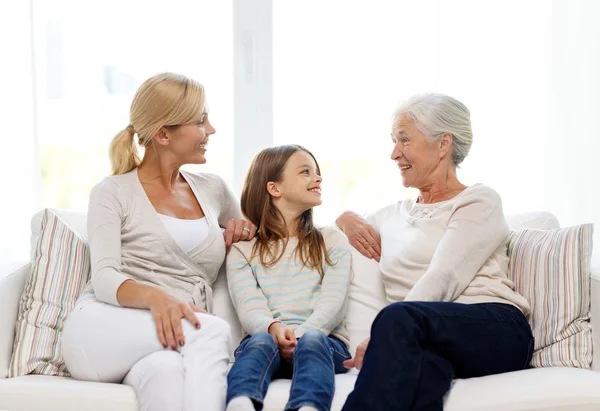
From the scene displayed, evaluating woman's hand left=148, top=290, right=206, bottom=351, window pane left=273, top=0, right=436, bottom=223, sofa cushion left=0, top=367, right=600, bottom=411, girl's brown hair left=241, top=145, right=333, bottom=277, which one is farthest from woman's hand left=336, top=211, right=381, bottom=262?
window pane left=273, top=0, right=436, bottom=223

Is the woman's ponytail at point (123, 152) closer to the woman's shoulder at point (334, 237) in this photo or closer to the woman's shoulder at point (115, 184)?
the woman's shoulder at point (115, 184)

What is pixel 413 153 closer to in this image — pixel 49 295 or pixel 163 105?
pixel 163 105

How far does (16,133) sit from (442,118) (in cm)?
160

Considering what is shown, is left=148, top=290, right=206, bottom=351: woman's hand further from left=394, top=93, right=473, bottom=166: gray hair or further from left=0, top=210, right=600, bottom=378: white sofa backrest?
left=394, top=93, right=473, bottom=166: gray hair

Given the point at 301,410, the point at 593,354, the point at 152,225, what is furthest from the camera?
the point at 152,225

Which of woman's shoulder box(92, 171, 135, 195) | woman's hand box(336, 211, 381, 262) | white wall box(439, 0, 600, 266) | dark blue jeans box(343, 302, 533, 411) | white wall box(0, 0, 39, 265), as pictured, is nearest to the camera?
dark blue jeans box(343, 302, 533, 411)

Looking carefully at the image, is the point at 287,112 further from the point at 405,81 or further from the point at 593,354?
the point at 593,354

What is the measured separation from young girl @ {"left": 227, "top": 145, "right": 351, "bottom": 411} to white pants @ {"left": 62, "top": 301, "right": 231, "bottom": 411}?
0.07 m

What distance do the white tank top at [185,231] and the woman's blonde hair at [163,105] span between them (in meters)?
0.27

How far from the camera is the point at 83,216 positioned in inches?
103

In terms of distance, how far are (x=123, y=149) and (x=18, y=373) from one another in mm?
731

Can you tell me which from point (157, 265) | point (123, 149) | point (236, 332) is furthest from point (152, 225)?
point (236, 332)

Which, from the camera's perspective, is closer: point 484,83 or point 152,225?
Result: point 152,225

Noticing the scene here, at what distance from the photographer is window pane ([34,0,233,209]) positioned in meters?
3.25
